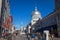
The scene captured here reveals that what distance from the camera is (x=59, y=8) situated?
49.9m

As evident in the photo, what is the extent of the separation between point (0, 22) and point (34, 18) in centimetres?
9956

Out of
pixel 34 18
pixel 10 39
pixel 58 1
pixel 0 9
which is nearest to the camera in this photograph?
pixel 10 39

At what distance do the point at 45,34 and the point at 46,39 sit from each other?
1.96 feet

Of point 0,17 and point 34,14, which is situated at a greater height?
point 34,14

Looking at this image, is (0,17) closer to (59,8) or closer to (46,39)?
(59,8)

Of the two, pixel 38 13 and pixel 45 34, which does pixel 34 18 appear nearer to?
pixel 38 13

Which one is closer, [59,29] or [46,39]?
[46,39]

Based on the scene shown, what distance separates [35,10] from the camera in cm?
17812

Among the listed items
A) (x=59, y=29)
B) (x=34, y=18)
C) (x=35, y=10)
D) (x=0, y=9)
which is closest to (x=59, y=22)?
(x=59, y=29)

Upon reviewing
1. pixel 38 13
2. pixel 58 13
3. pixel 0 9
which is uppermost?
pixel 38 13

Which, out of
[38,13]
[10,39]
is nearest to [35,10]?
[38,13]

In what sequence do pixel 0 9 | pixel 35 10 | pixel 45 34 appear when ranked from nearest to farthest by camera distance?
1. pixel 45 34
2. pixel 0 9
3. pixel 35 10

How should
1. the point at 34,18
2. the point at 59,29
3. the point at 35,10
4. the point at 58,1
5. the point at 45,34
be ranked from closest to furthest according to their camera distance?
the point at 45,34 → the point at 59,29 → the point at 58,1 → the point at 34,18 → the point at 35,10

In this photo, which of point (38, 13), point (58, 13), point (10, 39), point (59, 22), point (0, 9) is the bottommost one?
point (10, 39)
